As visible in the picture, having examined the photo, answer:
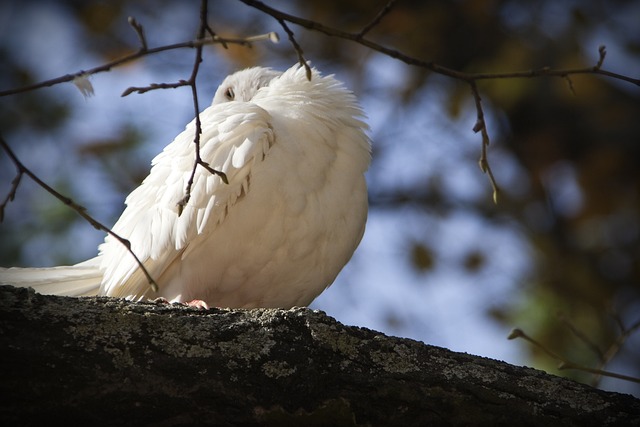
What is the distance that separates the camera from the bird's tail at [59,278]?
15.2 feet

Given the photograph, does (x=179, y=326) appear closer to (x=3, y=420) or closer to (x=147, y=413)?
(x=147, y=413)

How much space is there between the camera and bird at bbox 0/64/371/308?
4.64 metres

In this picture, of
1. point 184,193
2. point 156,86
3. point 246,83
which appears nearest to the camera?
point 156,86

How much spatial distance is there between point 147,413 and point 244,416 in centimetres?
32

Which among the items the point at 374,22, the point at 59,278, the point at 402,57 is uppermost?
the point at 59,278

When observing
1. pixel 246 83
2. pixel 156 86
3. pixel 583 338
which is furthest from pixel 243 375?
pixel 246 83

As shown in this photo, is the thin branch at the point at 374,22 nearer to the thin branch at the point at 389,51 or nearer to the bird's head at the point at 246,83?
the thin branch at the point at 389,51

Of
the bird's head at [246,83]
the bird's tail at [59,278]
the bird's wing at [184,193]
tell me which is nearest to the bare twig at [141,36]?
the bird's wing at [184,193]

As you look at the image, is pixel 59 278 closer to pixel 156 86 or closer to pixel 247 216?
pixel 247 216

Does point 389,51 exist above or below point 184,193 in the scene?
below

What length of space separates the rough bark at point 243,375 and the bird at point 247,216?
1.37m

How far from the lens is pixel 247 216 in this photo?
4.62 meters

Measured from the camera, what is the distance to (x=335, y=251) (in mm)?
5008

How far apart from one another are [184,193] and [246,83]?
1.54 meters
